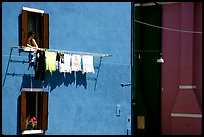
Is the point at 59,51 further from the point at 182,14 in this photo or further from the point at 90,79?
the point at 182,14

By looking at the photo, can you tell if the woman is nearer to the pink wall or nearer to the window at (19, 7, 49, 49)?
the window at (19, 7, 49, 49)

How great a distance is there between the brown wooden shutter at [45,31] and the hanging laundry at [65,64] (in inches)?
25.3

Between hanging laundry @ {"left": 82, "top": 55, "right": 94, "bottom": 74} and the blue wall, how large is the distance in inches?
13.9

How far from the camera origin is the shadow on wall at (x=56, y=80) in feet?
42.5

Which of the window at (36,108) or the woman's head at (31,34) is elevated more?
the woman's head at (31,34)

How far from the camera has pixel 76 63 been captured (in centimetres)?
1400

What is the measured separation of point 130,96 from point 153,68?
6.78 m

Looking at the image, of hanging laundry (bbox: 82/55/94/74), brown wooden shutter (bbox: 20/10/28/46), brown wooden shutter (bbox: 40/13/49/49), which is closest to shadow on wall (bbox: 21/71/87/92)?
hanging laundry (bbox: 82/55/94/74)

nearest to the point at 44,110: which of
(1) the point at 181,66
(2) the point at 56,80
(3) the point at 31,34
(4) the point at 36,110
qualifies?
(4) the point at 36,110

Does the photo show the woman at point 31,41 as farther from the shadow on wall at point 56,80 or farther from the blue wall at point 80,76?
the shadow on wall at point 56,80

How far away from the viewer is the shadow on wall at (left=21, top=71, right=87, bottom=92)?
12969 mm

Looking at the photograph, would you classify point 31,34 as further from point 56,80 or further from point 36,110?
point 36,110

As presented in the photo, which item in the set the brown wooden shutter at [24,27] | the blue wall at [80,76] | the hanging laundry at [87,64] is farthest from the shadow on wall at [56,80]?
the brown wooden shutter at [24,27]

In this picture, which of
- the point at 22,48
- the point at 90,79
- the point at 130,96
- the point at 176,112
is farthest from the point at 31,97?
the point at 176,112
